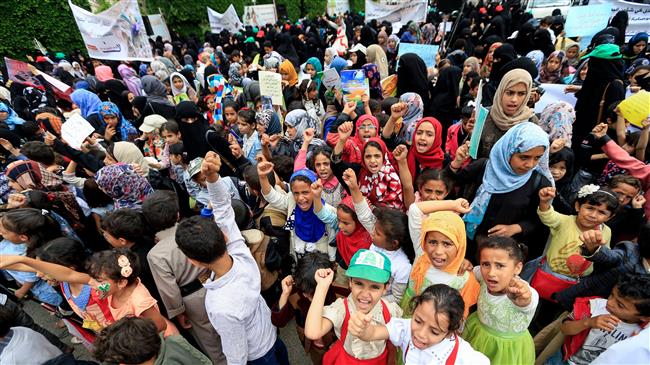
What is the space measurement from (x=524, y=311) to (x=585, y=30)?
7662 millimetres

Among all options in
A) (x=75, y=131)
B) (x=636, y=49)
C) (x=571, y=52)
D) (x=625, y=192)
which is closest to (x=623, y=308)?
(x=625, y=192)

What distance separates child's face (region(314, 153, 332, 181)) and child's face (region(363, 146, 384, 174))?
380 millimetres

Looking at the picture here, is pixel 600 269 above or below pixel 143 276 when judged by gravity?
above

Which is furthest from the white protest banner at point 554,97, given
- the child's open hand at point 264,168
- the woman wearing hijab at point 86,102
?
the woman wearing hijab at point 86,102

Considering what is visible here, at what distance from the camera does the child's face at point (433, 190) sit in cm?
243

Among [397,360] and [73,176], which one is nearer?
[397,360]

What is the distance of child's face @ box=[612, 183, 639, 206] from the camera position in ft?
7.59

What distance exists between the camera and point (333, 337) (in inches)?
80.4

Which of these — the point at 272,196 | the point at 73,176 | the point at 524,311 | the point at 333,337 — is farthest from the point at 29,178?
the point at 524,311

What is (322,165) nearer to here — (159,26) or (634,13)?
(634,13)

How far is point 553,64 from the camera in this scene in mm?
5305

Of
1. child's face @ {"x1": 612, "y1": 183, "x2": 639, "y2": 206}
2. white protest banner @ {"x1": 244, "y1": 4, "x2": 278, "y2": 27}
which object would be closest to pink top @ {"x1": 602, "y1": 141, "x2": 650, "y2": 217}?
child's face @ {"x1": 612, "y1": 183, "x2": 639, "y2": 206}

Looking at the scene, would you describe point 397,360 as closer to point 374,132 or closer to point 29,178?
point 374,132

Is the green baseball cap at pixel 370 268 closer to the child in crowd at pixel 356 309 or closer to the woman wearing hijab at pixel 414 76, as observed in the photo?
the child in crowd at pixel 356 309
